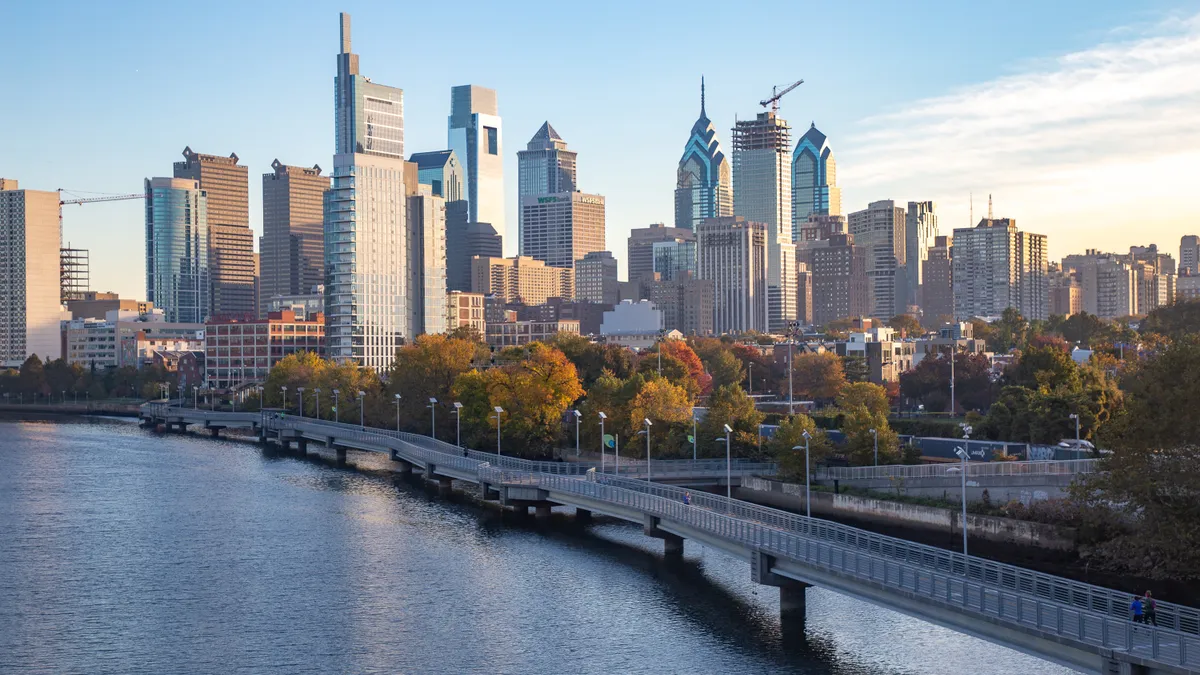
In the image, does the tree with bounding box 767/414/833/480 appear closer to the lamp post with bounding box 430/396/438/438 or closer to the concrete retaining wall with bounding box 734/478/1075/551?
the concrete retaining wall with bounding box 734/478/1075/551

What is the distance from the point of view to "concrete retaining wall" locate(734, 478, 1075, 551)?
67.1 m

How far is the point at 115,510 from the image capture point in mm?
87875

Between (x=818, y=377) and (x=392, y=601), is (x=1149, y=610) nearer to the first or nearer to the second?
(x=392, y=601)

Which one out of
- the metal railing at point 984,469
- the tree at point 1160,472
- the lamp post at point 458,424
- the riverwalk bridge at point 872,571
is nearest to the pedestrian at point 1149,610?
the riverwalk bridge at point 872,571

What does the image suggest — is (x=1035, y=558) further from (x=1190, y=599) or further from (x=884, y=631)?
(x=884, y=631)

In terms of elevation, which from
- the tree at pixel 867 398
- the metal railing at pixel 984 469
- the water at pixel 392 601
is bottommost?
the water at pixel 392 601

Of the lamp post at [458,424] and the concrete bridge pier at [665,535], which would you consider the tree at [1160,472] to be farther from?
the lamp post at [458,424]

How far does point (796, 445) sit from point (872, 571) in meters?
35.5

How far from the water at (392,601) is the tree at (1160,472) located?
34.7 feet

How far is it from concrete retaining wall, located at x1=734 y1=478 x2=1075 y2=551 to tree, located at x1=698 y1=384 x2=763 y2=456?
576cm

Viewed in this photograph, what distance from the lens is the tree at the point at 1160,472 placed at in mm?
54375

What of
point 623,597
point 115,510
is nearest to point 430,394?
point 115,510

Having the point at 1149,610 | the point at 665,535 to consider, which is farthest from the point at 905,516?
the point at 1149,610

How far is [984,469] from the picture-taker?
→ 76812mm
